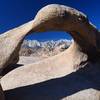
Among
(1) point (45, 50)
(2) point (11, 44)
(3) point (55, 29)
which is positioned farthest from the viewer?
(1) point (45, 50)

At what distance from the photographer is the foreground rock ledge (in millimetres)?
5820

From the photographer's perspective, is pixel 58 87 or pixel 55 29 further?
pixel 58 87

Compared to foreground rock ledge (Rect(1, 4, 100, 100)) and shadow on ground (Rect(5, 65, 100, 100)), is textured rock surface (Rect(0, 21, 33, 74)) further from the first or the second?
shadow on ground (Rect(5, 65, 100, 100))

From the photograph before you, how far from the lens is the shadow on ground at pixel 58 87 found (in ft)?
20.2

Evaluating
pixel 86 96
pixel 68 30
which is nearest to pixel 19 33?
pixel 68 30

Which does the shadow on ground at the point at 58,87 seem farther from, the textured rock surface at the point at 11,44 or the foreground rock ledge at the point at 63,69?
the textured rock surface at the point at 11,44

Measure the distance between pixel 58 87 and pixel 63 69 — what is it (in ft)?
2.53

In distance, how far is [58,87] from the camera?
6457 mm

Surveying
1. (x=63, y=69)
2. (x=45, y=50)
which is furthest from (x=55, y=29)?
(x=45, y=50)

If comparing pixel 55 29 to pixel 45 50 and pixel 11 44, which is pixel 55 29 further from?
pixel 45 50

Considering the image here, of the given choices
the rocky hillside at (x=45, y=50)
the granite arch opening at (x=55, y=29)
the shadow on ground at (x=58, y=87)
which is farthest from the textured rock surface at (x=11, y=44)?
the rocky hillside at (x=45, y=50)

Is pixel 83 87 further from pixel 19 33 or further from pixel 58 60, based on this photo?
pixel 19 33

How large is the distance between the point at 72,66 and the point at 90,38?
67cm

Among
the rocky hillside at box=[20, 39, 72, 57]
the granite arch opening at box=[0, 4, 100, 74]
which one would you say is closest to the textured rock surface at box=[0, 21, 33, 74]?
the granite arch opening at box=[0, 4, 100, 74]
